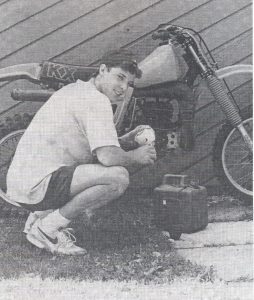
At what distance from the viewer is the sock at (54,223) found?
3.24 meters

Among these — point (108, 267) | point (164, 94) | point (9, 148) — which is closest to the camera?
point (108, 267)

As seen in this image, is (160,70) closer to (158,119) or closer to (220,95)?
(158,119)

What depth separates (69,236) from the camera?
328 centimetres

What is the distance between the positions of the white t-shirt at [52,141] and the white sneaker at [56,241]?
0.18 m

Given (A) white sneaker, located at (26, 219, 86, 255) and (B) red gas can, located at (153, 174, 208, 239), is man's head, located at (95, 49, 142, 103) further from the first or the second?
(A) white sneaker, located at (26, 219, 86, 255)

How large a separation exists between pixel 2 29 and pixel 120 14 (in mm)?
825

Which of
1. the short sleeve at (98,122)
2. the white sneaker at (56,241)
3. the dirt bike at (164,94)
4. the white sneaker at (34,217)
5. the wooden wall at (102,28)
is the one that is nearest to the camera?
the short sleeve at (98,122)

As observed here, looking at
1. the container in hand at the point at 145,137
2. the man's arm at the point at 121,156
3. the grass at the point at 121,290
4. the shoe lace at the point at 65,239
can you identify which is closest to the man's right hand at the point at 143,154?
the man's arm at the point at 121,156

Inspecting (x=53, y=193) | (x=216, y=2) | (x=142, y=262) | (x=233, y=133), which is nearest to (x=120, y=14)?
(x=216, y=2)

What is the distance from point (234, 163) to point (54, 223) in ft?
4.90

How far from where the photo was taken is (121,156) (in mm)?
3139

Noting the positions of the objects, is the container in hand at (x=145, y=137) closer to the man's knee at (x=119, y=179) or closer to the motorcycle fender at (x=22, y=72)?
the man's knee at (x=119, y=179)

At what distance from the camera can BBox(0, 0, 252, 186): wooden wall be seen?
4.10 m

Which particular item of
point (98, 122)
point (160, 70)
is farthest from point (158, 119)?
point (98, 122)
